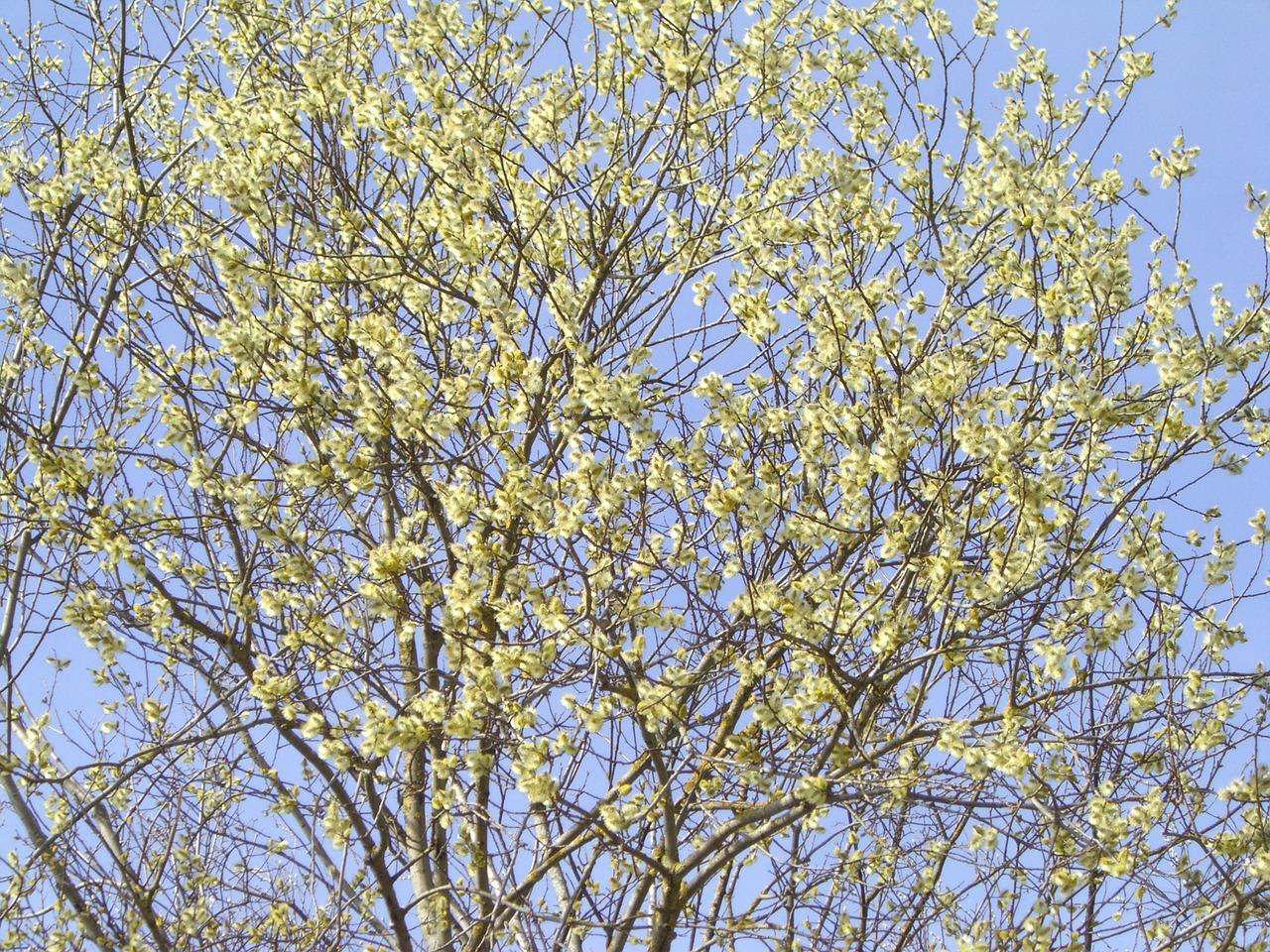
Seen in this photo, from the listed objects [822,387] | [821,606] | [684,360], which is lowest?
[821,606]

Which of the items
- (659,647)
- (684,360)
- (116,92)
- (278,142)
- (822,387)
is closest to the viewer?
(659,647)

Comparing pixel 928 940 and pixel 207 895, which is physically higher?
pixel 207 895

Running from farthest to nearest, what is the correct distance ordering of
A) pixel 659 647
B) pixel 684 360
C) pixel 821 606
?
pixel 684 360, pixel 659 647, pixel 821 606

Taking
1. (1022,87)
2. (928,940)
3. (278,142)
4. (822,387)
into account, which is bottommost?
(928,940)

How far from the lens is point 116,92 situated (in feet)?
18.7

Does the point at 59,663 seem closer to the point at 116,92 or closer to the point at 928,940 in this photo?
the point at 116,92

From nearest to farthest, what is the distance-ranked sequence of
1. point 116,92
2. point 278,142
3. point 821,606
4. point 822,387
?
1. point 821,606
2. point 822,387
3. point 278,142
4. point 116,92

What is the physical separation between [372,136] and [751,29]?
2130 millimetres

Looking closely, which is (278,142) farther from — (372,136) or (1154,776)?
(1154,776)

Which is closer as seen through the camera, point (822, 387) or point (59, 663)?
point (822, 387)

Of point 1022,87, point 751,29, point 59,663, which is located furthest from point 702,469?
point 59,663

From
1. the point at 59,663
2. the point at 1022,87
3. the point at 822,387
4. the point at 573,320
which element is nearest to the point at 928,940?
the point at 822,387

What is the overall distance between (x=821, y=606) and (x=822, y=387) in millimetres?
990

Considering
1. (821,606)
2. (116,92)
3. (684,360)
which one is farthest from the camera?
(116,92)
